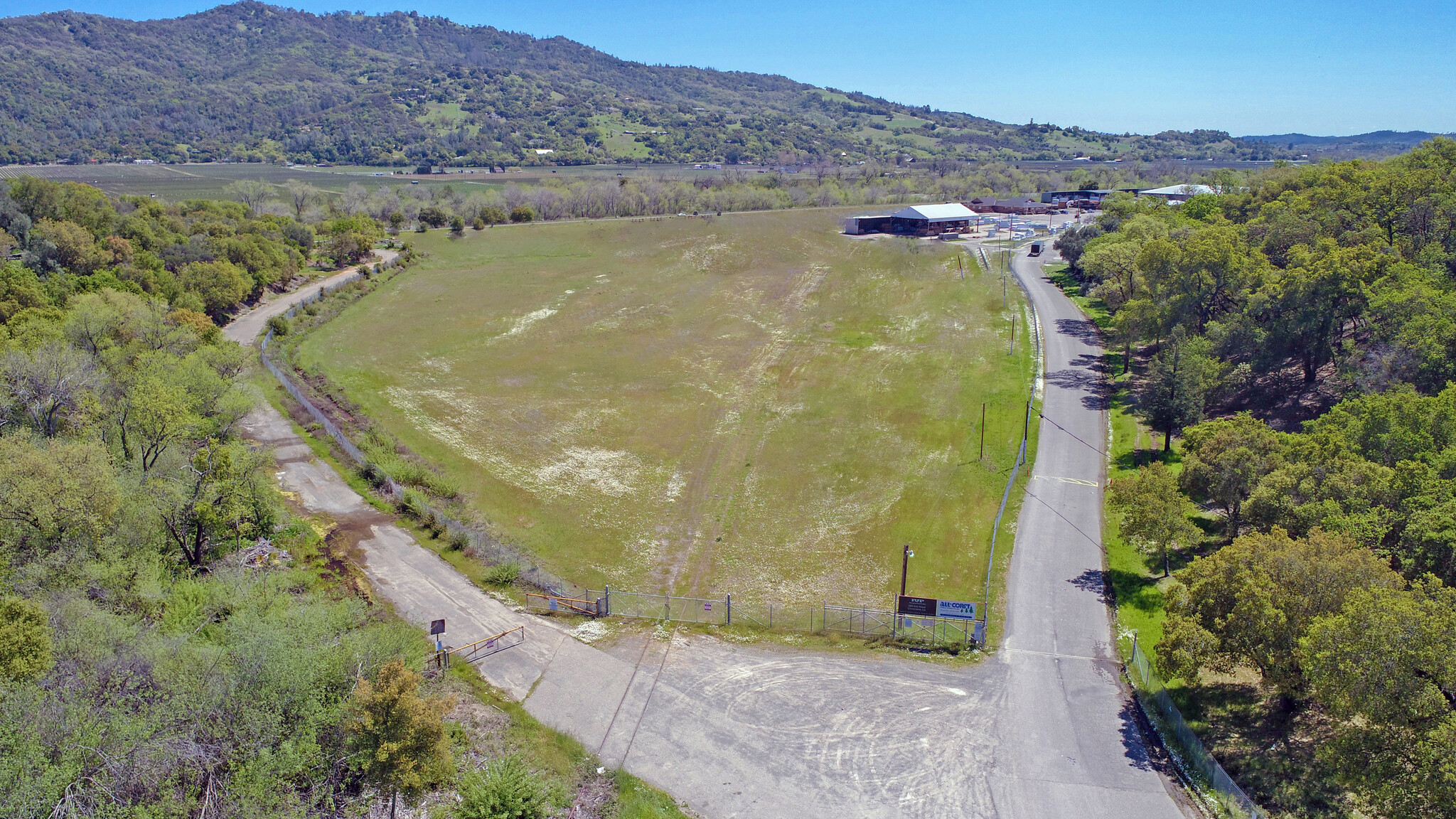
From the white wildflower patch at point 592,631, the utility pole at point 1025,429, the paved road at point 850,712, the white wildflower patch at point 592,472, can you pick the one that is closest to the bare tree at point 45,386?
the paved road at point 850,712

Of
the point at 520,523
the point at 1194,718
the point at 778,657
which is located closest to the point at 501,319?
the point at 520,523

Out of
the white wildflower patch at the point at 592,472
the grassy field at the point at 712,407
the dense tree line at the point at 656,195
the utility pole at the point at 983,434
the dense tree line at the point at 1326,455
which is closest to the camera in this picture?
the dense tree line at the point at 1326,455

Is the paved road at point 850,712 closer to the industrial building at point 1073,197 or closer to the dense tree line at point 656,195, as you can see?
the dense tree line at point 656,195

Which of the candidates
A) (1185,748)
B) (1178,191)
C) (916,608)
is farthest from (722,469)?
(1178,191)

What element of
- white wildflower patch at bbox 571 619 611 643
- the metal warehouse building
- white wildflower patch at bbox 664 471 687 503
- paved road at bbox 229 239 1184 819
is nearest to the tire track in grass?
white wildflower patch at bbox 664 471 687 503

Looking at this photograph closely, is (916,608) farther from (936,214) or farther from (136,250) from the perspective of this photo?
(936,214)

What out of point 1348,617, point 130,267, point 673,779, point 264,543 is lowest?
point 673,779

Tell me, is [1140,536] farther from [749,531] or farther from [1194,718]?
[749,531]
